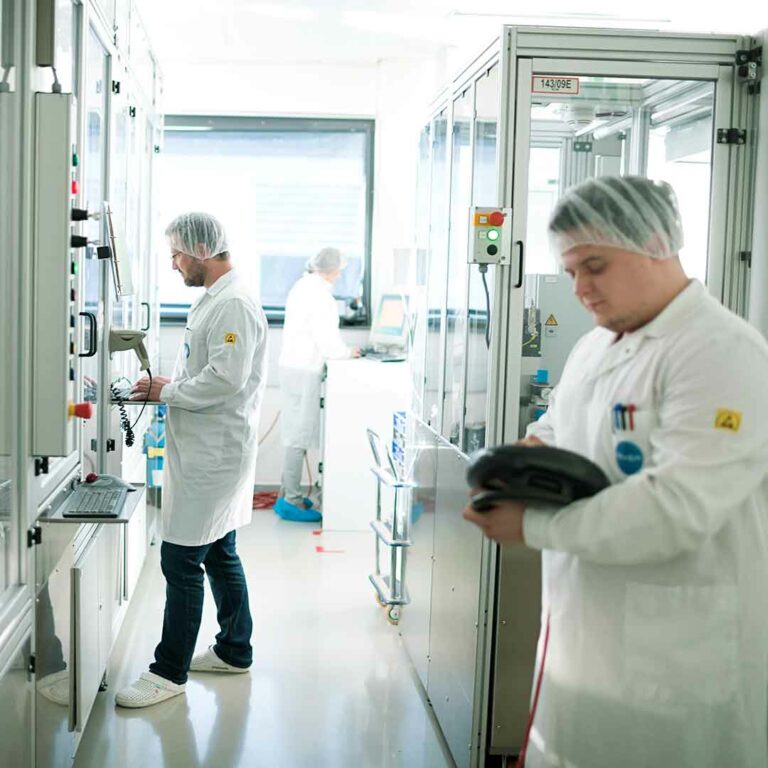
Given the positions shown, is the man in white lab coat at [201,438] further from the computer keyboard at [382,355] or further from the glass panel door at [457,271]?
the computer keyboard at [382,355]

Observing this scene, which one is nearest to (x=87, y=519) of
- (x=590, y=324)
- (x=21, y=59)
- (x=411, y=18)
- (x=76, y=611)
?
(x=76, y=611)

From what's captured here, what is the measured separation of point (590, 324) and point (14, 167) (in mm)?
1590

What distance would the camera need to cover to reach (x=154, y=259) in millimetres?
5320

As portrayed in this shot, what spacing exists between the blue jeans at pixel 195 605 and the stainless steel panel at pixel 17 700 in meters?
1.01

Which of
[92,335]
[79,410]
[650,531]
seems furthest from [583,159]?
[650,531]

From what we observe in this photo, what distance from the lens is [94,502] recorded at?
8.30ft

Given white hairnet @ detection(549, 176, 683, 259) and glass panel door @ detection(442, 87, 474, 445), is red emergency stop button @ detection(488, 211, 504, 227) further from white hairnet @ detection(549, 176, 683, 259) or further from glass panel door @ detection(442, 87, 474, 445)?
white hairnet @ detection(549, 176, 683, 259)

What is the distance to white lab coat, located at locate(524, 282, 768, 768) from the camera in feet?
4.67

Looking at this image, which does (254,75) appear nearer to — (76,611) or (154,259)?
(154,259)

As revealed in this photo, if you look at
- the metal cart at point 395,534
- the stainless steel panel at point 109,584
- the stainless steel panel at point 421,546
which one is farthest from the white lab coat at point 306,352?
the stainless steel panel at point 109,584

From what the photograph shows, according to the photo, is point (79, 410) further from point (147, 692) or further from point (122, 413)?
point (147, 692)

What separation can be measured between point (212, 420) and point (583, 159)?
1.43 m

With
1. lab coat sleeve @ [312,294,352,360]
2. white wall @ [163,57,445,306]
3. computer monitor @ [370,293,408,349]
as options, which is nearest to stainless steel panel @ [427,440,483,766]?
lab coat sleeve @ [312,294,352,360]

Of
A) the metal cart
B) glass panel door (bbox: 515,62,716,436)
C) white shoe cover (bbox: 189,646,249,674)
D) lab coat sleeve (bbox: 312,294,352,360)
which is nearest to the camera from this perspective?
glass panel door (bbox: 515,62,716,436)
